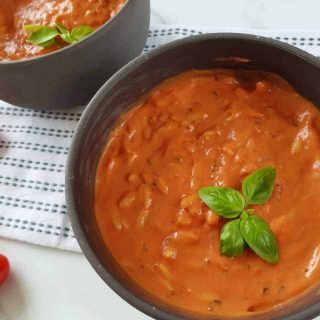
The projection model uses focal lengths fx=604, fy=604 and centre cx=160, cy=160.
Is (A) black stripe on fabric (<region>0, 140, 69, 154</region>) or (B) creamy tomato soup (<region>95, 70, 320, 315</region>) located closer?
(B) creamy tomato soup (<region>95, 70, 320, 315</region>)

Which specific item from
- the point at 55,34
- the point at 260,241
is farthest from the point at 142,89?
the point at 260,241

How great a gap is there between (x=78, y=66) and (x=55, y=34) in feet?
0.44

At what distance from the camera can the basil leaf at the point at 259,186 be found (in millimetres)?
1348

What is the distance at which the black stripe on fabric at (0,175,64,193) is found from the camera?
5.62ft

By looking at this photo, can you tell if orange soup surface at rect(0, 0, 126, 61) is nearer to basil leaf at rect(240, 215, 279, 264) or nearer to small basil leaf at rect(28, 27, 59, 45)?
small basil leaf at rect(28, 27, 59, 45)

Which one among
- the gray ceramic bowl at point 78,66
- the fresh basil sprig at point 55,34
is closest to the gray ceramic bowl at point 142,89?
the gray ceramic bowl at point 78,66

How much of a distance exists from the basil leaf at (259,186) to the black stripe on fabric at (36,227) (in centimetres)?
54

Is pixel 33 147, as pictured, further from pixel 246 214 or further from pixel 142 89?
pixel 246 214

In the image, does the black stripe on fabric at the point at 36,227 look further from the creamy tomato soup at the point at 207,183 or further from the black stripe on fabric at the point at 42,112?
the black stripe on fabric at the point at 42,112

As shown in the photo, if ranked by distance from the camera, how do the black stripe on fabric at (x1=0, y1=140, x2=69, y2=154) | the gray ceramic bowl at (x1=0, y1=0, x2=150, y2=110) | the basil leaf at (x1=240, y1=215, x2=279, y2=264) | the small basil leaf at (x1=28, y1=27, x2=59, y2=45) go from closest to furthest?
the basil leaf at (x1=240, y1=215, x2=279, y2=264), the gray ceramic bowl at (x1=0, y1=0, x2=150, y2=110), the small basil leaf at (x1=28, y1=27, x2=59, y2=45), the black stripe on fabric at (x1=0, y1=140, x2=69, y2=154)

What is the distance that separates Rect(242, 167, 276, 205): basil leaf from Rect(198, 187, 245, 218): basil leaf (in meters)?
0.02

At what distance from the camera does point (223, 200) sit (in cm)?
134

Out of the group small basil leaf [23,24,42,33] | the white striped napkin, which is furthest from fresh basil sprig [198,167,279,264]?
small basil leaf [23,24,42,33]

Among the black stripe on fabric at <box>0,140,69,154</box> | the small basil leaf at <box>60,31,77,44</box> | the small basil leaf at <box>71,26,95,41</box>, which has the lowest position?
the black stripe on fabric at <box>0,140,69,154</box>
